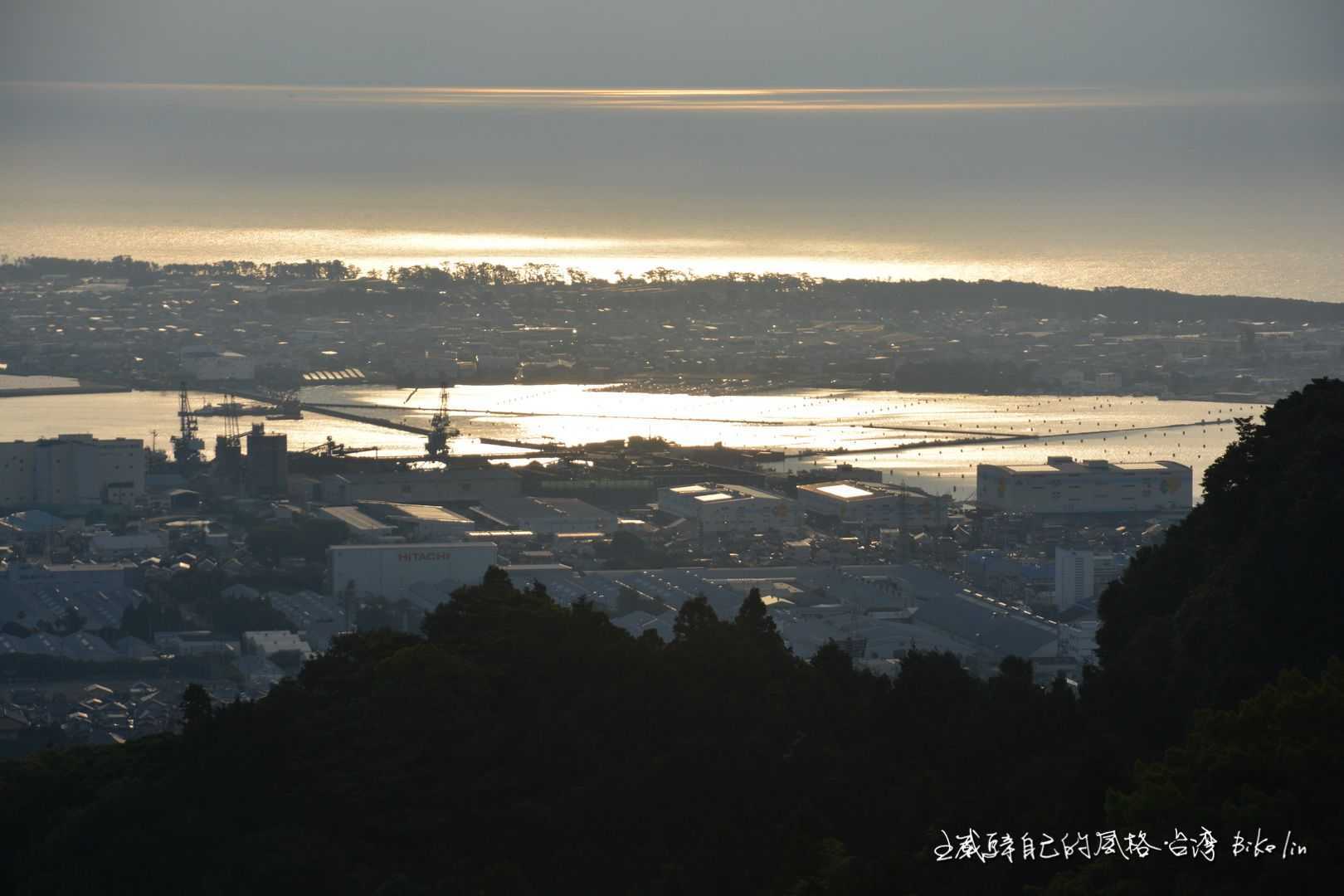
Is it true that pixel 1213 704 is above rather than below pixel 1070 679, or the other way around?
above

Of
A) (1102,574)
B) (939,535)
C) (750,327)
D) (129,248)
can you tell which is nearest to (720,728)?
(1102,574)

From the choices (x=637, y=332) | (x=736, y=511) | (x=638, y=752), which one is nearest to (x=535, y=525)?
(x=736, y=511)

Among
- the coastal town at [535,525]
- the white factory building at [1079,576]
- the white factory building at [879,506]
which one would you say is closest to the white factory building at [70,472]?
the coastal town at [535,525]

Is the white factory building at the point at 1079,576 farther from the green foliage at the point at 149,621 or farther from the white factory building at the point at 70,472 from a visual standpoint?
the white factory building at the point at 70,472

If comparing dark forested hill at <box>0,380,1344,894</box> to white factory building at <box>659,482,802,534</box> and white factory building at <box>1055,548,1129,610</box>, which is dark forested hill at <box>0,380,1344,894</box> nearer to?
white factory building at <box>1055,548,1129,610</box>

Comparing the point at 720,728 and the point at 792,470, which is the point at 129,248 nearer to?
the point at 792,470

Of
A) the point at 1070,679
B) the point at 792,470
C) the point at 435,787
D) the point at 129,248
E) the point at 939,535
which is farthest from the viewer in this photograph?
the point at 129,248

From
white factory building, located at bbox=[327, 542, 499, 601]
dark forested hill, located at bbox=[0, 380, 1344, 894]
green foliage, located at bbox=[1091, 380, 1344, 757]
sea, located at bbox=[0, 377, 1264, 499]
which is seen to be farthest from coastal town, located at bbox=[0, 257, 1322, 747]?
dark forested hill, located at bbox=[0, 380, 1344, 894]
